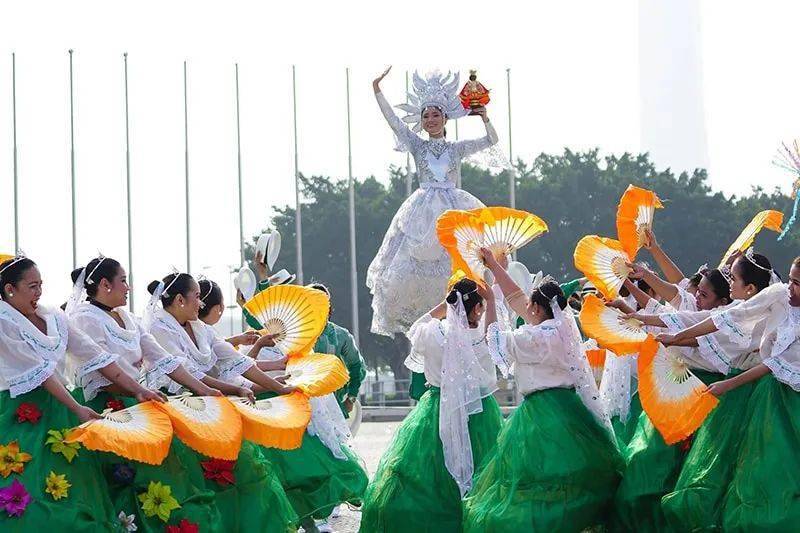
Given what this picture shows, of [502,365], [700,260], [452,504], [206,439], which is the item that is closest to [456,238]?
[502,365]

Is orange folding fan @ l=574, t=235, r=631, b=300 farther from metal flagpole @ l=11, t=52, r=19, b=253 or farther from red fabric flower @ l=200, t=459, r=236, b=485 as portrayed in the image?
metal flagpole @ l=11, t=52, r=19, b=253

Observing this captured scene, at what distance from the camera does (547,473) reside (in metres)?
7.19

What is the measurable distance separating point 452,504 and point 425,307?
6.08 ft

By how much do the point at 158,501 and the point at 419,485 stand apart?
1.58 meters

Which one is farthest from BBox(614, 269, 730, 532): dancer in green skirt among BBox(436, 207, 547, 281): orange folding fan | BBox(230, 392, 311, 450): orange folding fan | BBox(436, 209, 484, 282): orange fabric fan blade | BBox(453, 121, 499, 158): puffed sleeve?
BBox(453, 121, 499, 158): puffed sleeve

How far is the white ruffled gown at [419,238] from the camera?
927 cm

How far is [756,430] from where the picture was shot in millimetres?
6703

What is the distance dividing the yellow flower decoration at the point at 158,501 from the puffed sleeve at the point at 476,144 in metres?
3.53

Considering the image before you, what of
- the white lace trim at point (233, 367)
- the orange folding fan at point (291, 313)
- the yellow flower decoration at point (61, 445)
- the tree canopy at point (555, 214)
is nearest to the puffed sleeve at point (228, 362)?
the white lace trim at point (233, 367)

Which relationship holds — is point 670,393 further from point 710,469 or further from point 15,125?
point 15,125

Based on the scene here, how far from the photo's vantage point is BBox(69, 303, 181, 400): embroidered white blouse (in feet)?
23.1

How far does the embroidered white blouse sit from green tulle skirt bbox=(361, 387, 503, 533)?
137 centimetres

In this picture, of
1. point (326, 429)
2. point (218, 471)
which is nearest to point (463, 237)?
point (326, 429)

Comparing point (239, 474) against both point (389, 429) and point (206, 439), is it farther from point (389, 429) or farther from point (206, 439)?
point (389, 429)
